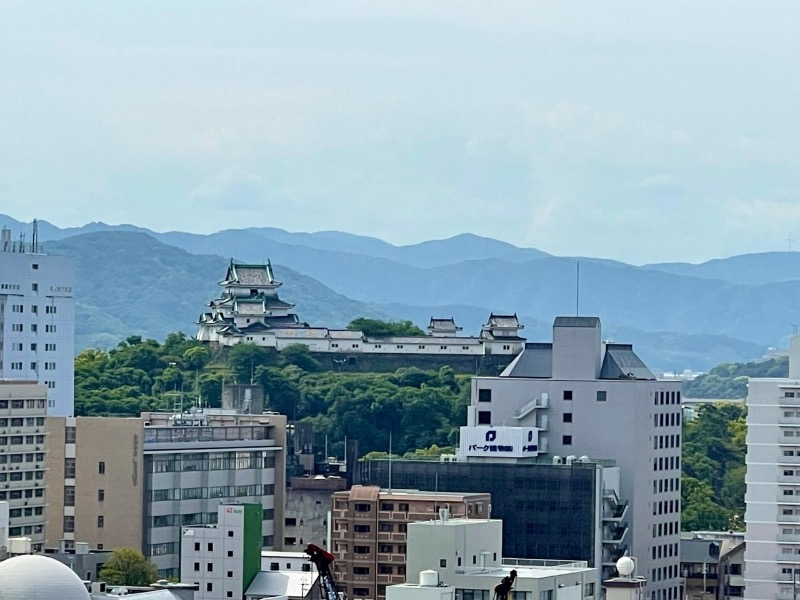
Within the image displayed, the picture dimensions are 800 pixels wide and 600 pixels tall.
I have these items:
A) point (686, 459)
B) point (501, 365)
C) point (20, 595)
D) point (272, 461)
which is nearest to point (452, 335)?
point (501, 365)

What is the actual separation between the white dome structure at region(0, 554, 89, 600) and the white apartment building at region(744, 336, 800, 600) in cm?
3853

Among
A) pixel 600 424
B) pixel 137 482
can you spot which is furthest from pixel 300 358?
pixel 137 482

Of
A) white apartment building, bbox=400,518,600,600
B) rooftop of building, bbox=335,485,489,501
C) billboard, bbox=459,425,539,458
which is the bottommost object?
white apartment building, bbox=400,518,600,600

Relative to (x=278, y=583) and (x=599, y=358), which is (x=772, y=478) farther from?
(x=278, y=583)

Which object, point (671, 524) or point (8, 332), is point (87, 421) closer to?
point (671, 524)

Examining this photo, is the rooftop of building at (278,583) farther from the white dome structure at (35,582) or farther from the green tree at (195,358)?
the green tree at (195,358)

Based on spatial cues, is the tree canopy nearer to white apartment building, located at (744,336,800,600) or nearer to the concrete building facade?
the concrete building facade

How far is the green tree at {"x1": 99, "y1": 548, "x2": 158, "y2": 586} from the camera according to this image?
6988 centimetres

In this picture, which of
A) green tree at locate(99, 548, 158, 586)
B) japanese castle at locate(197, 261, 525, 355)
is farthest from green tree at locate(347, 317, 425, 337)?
green tree at locate(99, 548, 158, 586)

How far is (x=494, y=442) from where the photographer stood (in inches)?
3238

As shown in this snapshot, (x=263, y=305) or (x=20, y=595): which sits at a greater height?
(x=263, y=305)

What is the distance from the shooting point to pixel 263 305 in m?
165

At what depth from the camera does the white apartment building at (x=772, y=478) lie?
79.3 metres

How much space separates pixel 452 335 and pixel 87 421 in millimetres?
84989
